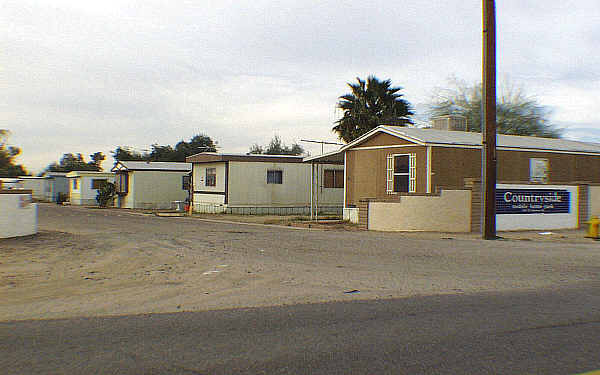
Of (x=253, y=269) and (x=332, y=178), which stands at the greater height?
(x=332, y=178)

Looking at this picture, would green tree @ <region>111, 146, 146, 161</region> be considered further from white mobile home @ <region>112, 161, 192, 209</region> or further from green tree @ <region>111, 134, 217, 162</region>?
white mobile home @ <region>112, 161, 192, 209</region>

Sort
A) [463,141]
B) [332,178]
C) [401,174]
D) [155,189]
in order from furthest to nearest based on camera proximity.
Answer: [155,189], [332,178], [401,174], [463,141]

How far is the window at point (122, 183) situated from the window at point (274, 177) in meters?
14.2

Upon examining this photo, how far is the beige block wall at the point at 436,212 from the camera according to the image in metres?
18.7

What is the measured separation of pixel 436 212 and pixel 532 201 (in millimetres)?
3867

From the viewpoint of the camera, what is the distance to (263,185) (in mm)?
31797

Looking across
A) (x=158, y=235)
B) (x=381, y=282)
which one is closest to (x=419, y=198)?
(x=158, y=235)

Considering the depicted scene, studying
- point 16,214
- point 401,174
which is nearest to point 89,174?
point 16,214

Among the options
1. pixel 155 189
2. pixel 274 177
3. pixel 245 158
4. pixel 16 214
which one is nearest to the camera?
pixel 16 214

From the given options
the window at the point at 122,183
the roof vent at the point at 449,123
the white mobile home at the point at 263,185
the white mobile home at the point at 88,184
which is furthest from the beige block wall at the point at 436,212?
the white mobile home at the point at 88,184

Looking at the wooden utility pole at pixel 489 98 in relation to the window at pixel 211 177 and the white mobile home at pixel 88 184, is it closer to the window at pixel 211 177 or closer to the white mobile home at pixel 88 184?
the window at pixel 211 177

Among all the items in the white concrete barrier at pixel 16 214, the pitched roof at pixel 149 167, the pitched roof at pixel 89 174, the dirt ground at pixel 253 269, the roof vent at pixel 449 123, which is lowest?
the dirt ground at pixel 253 269

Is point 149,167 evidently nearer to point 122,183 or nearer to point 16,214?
point 122,183

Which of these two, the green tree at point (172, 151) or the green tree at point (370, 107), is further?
the green tree at point (172, 151)
